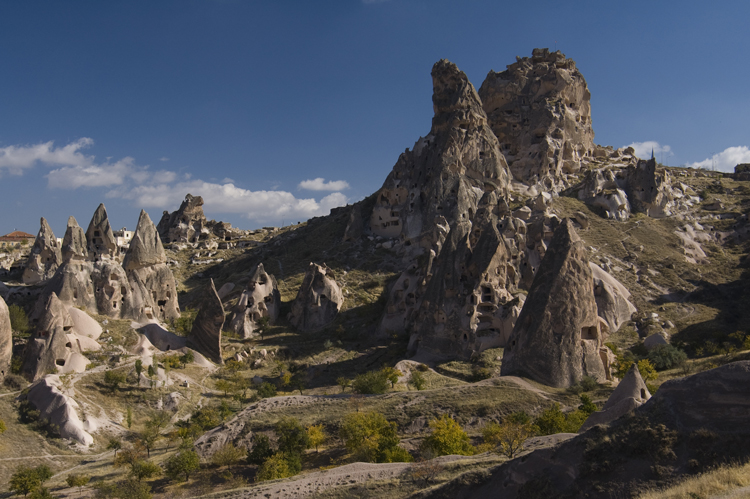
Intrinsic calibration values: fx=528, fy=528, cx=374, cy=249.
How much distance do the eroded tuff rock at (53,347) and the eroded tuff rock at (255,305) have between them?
Result: 51.1ft

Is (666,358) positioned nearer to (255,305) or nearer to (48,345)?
(255,305)

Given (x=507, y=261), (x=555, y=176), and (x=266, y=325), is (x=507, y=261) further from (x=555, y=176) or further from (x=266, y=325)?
(x=555, y=176)

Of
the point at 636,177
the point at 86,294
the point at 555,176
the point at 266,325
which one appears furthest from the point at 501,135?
the point at 86,294

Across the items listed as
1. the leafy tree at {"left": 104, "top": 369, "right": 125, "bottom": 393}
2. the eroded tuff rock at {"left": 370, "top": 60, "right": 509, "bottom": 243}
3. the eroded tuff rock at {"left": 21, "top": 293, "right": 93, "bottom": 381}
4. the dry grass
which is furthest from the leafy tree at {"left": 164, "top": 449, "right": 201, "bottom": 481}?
the eroded tuff rock at {"left": 370, "top": 60, "right": 509, "bottom": 243}

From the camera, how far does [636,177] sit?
74.2 meters

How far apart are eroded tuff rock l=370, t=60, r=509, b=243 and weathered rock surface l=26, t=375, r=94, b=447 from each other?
137 ft

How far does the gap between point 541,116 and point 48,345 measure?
2933 inches

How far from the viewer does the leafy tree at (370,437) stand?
80.6 ft

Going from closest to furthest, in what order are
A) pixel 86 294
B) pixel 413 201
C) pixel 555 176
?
pixel 86 294 → pixel 413 201 → pixel 555 176

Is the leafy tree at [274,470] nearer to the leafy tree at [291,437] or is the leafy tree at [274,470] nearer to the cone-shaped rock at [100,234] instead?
the leafy tree at [291,437]

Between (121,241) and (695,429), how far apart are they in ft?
301

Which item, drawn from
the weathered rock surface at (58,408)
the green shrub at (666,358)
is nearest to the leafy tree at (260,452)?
the weathered rock surface at (58,408)

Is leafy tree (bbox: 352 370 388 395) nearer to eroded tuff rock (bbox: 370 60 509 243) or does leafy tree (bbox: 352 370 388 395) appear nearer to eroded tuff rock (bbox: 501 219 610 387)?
eroded tuff rock (bbox: 501 219 610 387)

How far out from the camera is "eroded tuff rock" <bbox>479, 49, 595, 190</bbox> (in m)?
80.8
